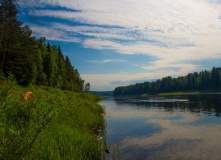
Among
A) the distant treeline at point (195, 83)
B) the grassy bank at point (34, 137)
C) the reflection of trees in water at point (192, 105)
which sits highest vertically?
the distant treeline at point (195, 83)

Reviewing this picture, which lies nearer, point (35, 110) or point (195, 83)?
point (35, 110)

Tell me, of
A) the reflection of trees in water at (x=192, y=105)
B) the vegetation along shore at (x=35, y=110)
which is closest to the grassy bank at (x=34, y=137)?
the vegetation along shore at (x=35, y=110)

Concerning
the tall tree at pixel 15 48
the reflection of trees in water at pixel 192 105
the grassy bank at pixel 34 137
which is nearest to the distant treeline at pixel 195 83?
the reflection of trees in water at pixel 192 105

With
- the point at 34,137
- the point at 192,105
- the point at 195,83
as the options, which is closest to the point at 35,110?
the point at 34,137

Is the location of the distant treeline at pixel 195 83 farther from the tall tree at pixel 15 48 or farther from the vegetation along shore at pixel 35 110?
the tall tree at pixel 15 48

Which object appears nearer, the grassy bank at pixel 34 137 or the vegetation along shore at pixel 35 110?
the grassy bank at pixel 34 137

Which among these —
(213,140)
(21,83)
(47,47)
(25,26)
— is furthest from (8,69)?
(213,140)

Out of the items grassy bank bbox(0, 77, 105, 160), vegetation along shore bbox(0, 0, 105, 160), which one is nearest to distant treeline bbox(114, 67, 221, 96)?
vegetation along shore bbox(0, 0, 105, 160)

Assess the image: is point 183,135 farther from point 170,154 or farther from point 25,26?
point 25,26

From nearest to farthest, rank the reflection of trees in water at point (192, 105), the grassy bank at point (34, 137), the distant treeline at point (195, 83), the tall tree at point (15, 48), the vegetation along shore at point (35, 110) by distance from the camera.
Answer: the grassy bank at point (34, 137)
the vegetation along shore at point (35, 110)
the reflection of trees in water at point (192, 105)
the tall tree at point (15, 48)
the distant treeline at point (195, 83)

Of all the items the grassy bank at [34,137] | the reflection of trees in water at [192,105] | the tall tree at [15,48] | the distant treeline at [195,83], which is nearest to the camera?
the grassy bank at [34,137]

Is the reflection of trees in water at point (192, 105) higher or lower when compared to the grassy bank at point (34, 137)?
lower

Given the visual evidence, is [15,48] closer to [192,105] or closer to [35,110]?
[35,110]

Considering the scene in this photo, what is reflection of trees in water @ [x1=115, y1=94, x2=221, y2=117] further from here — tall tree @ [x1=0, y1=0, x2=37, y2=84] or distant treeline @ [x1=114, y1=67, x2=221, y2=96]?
distant treeline @ [x1=114, y1=67, x2=221, y2=96]
